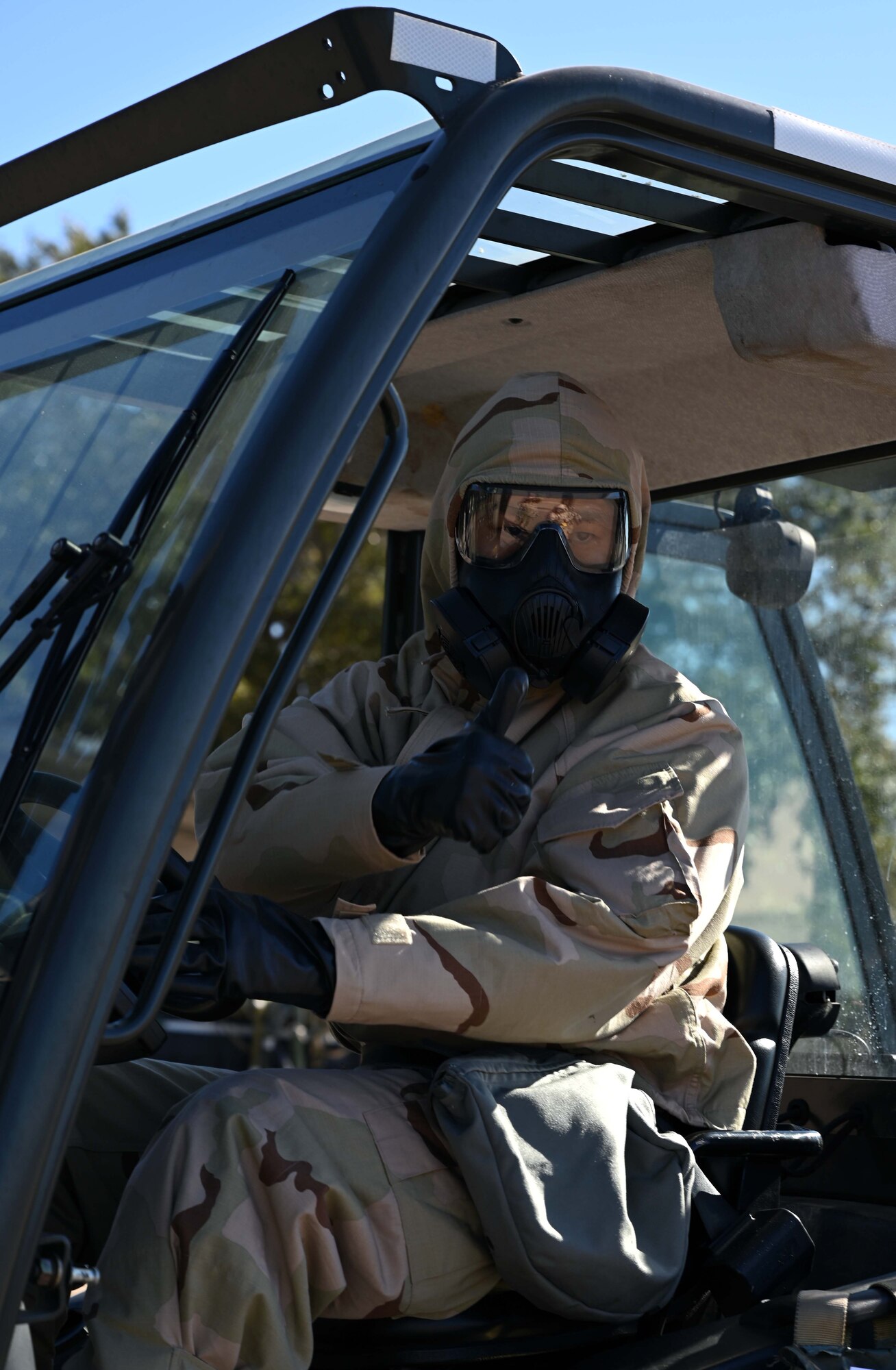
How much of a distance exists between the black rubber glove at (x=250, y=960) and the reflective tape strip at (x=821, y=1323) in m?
0.67

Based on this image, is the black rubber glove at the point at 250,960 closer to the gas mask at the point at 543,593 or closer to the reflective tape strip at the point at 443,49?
the gas mask at the point at 543,593

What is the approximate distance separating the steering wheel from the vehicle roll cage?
8cm

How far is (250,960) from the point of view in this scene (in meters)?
1.63

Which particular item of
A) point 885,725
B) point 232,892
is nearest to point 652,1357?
point 232,892

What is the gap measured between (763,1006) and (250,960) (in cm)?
105

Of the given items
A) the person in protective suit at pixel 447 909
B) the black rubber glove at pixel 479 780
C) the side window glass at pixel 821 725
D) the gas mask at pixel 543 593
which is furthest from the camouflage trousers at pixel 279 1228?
the side window glass at pixel 821 725

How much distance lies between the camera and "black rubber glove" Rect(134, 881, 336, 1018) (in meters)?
1.59

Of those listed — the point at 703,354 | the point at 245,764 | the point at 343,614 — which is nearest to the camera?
the point at 245,764

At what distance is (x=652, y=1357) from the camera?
1.85 metres

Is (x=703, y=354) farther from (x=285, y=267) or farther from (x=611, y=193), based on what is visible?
(x=285, y=267)

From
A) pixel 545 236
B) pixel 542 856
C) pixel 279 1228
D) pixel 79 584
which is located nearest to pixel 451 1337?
pixel 279 1228

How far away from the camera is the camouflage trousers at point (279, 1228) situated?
159 cm

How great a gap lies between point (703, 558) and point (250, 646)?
5.52ft

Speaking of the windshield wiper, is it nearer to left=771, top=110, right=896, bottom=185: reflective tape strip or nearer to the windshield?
the windshield
